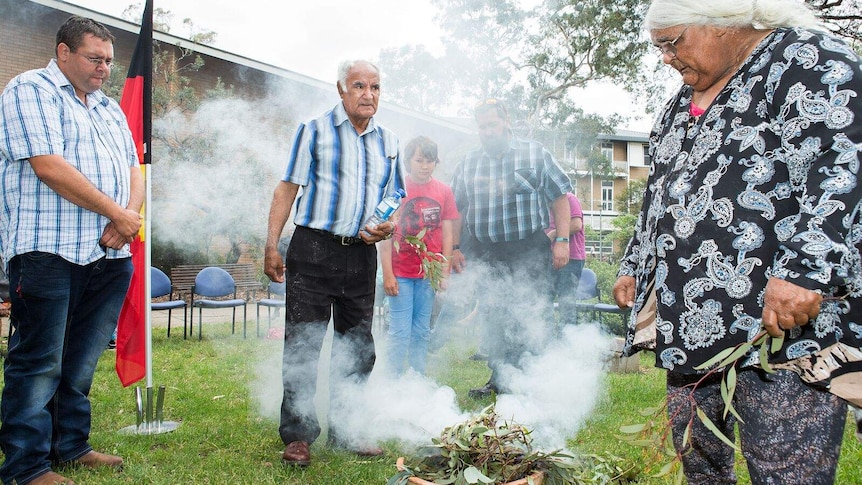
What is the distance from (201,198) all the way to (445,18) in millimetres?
5865

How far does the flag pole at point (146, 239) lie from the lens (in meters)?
3.62

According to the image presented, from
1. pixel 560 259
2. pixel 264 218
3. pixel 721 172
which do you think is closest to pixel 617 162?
pixel 264 218

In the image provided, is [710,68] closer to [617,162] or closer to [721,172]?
[721,172]

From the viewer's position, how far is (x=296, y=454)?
3037 millimetres

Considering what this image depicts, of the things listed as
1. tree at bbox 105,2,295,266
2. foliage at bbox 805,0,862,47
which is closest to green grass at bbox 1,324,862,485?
tree at bbox 105,2,295,266

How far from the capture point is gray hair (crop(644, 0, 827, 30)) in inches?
71.3

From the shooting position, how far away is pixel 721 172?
→ 5.82 ft

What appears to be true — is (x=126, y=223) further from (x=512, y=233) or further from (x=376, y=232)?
(x=512, y=233)

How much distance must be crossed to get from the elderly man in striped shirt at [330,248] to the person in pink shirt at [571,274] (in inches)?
97.2

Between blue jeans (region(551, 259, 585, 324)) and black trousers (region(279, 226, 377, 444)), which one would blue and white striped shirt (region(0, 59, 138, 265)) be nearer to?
black trousers (region(279, 226, 377, 444))

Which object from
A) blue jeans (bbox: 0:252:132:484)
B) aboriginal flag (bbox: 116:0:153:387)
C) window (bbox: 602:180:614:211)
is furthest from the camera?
window (bbox: 602:180:614:211)

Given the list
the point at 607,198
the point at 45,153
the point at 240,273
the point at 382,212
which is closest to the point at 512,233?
the point at 382,212

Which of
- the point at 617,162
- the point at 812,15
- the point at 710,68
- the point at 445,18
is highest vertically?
the point at 617,162

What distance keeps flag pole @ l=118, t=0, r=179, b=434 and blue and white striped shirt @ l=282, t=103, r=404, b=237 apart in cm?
116
